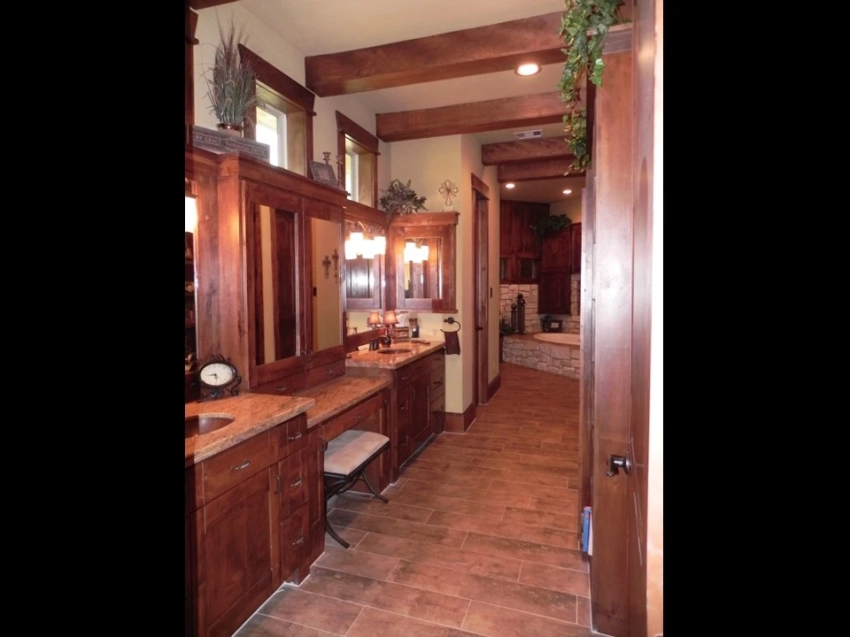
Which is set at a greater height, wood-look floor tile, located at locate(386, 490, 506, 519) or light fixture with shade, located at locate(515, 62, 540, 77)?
light fixture with shade, located at locate(515, 62, 540, 77)

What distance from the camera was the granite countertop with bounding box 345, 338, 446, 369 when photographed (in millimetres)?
3357

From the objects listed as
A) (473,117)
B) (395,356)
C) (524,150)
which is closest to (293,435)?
(395,356)

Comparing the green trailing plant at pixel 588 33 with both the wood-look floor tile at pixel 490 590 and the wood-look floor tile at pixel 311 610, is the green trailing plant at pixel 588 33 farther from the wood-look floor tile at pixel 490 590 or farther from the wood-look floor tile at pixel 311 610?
the wood-look floor tile at pixel 311 610

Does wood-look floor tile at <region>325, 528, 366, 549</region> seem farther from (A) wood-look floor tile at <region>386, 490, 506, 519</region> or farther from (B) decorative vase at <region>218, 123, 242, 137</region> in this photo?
(B) decorative vase at <region>218, 123, 242, 137</region>

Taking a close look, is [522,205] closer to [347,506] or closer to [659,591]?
[347,506]

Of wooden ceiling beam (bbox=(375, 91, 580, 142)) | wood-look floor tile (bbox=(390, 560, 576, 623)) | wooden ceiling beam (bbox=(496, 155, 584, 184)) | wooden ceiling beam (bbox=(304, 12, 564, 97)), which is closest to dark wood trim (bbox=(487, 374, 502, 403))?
wooden ceiling beam (bbox=(496, 155, 584, 184))

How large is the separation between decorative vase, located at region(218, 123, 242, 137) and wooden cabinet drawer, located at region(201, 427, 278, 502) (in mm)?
1492

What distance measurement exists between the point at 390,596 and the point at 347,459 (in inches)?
29.1

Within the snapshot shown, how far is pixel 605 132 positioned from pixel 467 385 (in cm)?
350

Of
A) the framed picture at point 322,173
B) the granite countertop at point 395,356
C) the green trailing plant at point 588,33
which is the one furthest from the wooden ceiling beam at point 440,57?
the granite countertop at point 395,356

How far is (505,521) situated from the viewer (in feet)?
9.32

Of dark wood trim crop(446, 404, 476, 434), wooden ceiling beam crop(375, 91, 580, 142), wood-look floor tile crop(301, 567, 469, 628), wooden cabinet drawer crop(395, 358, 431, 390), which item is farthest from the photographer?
dark wood trim crop(446, 404, 476, 434)
